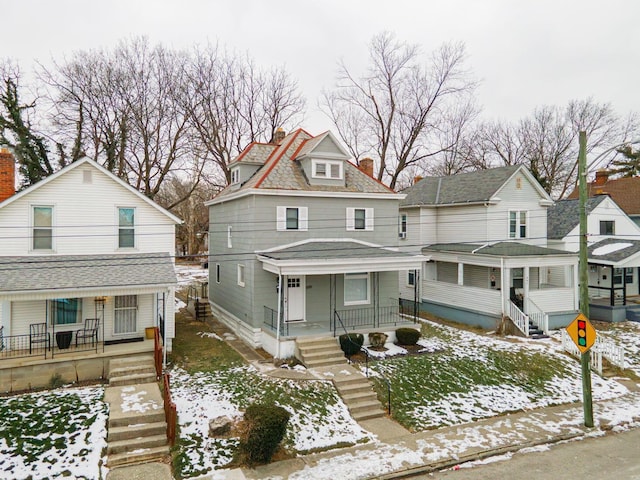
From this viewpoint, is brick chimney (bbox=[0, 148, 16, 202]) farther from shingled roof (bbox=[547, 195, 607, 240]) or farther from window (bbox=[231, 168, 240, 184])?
shingled roof (bbox=[547, 195, 607, 240])

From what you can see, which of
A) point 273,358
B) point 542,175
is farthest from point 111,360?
point 542,175

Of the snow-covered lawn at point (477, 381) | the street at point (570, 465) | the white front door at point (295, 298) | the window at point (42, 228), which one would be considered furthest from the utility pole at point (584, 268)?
the window at point (42, 228)

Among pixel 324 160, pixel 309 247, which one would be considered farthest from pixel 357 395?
pixel 324 160

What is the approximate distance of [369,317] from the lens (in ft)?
60.3

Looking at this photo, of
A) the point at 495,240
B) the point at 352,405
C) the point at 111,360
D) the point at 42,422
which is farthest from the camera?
the point at 495,240

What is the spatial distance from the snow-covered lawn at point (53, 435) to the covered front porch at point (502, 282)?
1731 cm

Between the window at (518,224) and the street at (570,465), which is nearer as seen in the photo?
the street at (570,465)

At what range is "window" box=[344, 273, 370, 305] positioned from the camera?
18.3 metres

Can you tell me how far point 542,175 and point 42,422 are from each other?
44.3m

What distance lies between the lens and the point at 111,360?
13.5 meters

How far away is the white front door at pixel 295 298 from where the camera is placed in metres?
17.5

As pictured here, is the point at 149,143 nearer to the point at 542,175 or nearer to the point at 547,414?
the point at 547,414

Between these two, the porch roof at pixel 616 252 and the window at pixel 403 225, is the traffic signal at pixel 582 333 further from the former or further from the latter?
the window at pixel 403 225

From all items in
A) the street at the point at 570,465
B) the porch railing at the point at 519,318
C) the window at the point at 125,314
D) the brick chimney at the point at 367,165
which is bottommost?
the street at the point at 570,465
